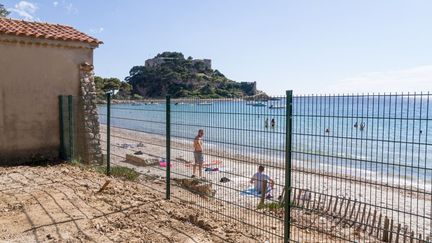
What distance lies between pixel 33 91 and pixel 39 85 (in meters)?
0.26

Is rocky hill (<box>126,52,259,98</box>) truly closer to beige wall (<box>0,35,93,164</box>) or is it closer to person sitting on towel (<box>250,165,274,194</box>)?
beige wall (<box>0,35,93,164</box>)

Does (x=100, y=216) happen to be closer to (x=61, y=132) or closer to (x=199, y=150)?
(x=199, y=150)

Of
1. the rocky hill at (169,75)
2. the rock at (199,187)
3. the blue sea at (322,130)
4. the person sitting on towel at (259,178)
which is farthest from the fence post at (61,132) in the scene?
the rocky hill at (169,75)

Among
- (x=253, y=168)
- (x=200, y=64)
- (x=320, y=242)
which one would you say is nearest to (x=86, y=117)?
(x=253, y=168)

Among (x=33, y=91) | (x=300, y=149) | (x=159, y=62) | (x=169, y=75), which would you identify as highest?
(x=159, y=62)

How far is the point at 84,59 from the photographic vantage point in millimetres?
13461

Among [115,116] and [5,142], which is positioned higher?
→ [115,116]

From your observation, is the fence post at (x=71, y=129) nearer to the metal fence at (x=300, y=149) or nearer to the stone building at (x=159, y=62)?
the metal fence at (x=300, y=149)

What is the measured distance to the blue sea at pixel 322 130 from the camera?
4160mm

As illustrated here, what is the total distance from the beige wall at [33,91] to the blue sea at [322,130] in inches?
261

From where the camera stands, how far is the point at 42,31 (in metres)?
12.9

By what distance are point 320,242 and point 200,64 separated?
120m

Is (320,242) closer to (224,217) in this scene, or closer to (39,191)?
(224,217)

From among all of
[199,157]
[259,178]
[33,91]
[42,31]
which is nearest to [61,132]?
[33,91]
